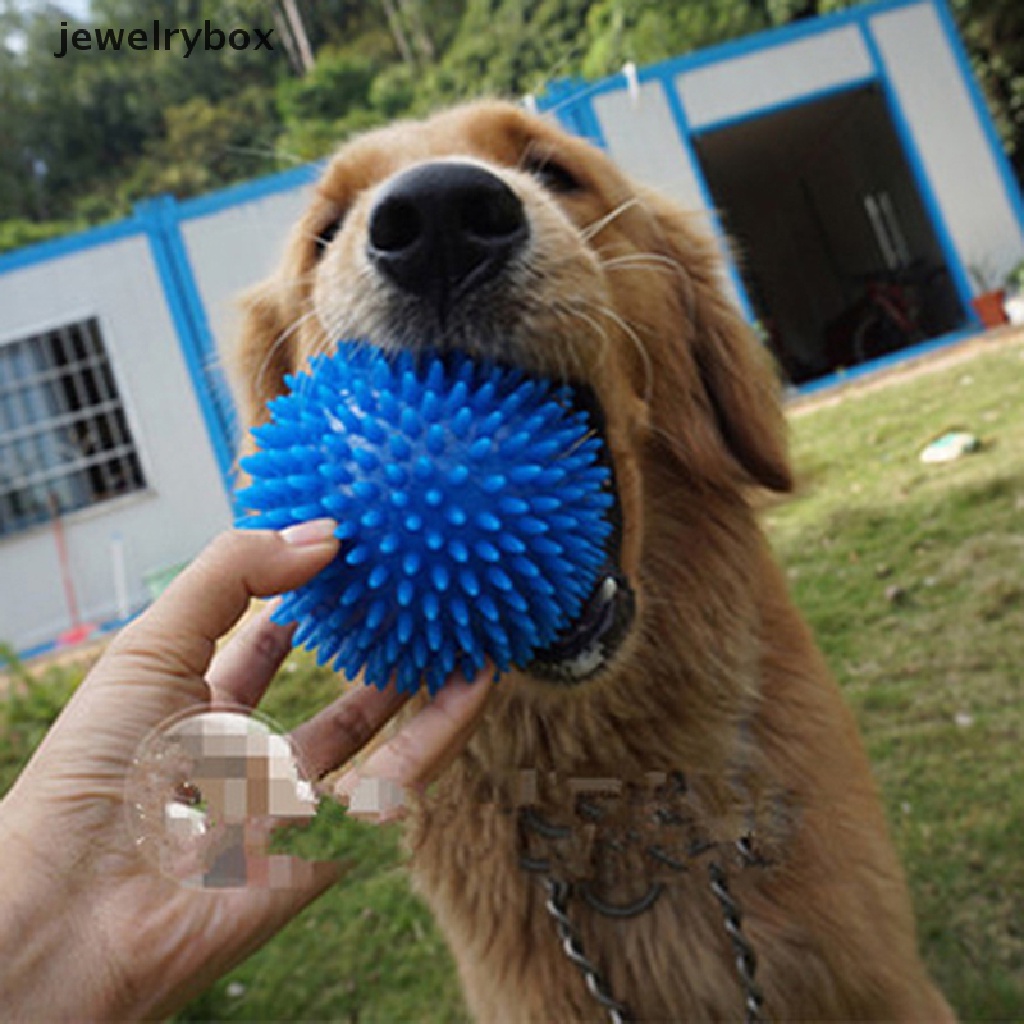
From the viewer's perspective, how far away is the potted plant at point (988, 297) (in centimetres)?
1184

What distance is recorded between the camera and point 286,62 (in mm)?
39062

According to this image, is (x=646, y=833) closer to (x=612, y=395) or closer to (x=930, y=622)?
(x=612, y=395)

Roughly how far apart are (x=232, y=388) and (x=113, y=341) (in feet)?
31.5

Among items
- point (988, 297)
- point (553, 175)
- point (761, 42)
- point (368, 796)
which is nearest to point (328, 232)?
point (553, 175)

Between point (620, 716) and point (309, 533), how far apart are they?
1.17 metres

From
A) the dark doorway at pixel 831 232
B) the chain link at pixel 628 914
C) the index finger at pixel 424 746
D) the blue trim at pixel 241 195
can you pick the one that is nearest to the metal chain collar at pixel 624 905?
the chain link at pixel 628 914

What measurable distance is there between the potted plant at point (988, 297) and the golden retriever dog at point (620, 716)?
11484mm

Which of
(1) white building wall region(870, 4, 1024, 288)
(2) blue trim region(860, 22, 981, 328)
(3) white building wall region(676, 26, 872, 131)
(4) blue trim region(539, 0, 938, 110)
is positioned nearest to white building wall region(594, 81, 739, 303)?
(4) blue trim region(539, 0, 938, 110)

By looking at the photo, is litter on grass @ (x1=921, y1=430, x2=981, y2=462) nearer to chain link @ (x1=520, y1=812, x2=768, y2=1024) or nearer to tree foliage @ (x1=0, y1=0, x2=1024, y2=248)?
chain link @ (x1=520, y1=812, x2=768, y2=1024)

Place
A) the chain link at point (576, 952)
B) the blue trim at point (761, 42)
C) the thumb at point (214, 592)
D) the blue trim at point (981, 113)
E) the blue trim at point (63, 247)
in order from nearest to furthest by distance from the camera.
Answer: the thumb at point (214, 592) → the chain link at point (576, 952) → the blue trim at point (63, 247) → the blue trim at point (761, 42) → the blue trim at point (981, 113)

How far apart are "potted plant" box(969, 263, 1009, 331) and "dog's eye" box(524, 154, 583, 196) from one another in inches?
457

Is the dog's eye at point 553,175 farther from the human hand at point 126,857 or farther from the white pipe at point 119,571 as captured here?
the white pipe at point 119,571

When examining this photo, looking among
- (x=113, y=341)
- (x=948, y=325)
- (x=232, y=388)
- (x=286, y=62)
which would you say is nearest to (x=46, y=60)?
(x=286, y=62)

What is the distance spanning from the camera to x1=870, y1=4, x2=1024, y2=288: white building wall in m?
12.4
